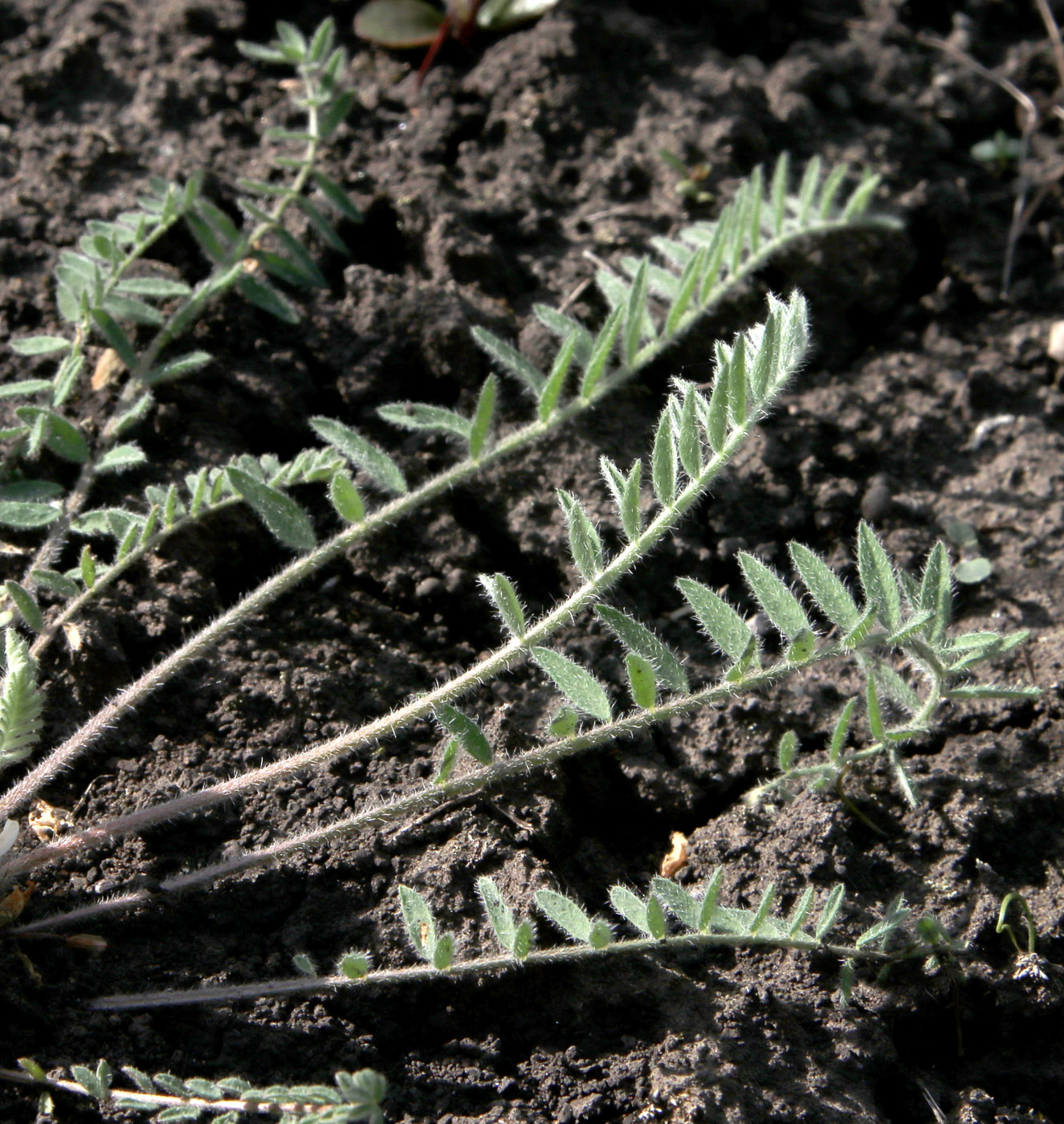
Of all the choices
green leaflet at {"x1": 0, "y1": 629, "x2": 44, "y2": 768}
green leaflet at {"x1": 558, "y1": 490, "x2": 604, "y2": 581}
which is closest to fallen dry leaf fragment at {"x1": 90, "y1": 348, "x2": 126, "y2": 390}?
green leaflet at {"x1": 0, "y1": 629, "x2": 44, "y2": 768}

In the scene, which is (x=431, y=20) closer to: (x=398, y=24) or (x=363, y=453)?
(x=398, y=24)

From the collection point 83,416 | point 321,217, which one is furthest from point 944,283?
point 83,416

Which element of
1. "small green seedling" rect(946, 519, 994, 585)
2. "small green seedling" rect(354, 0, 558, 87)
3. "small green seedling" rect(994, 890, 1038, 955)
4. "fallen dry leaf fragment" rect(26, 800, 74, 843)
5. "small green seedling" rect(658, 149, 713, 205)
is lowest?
"small green seedling" rect(994, 890, 1038, 955)

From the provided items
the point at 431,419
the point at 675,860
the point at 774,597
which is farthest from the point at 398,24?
the point at 675,860

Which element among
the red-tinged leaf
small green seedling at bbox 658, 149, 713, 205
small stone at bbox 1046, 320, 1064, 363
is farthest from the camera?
the red-tinged leaf

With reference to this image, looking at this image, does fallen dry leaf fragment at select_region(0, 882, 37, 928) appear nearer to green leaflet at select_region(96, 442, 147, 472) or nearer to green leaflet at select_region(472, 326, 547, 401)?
green leaflet at select_region(96, 442, 147, 472)

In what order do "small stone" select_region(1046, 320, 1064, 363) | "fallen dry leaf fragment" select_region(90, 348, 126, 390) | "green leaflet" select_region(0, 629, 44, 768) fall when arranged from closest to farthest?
"green leaflet" select_region(0, 629, 44, 768) < "fallen dry leaf fragment" select_region(90, 348, 126, 390) < "small stone" select_region(1046, 320, 1064, 363)
